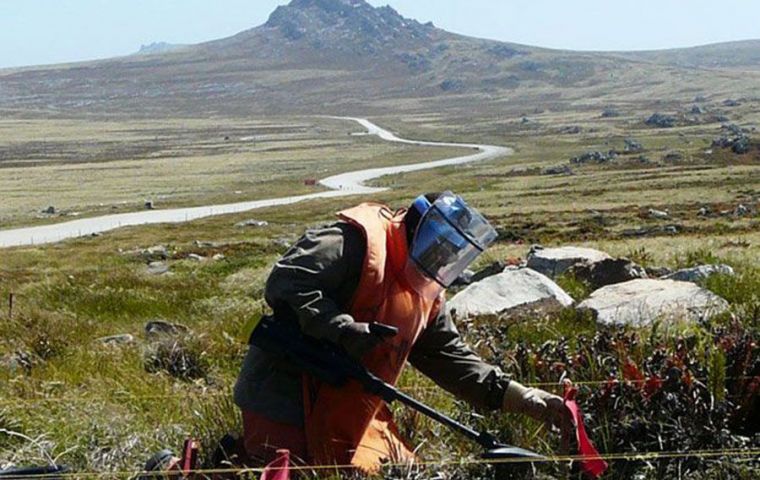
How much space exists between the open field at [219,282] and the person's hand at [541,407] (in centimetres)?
15

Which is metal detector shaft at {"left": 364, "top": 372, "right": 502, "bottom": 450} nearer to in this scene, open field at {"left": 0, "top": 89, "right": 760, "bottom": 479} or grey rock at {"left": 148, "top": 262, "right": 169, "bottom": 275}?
open field at {"left": 0, "top": 89, "right": 760, "bottom": 479}

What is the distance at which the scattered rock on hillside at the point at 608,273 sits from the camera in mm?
12352

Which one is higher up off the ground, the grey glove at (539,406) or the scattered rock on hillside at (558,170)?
the grey glove at (539,406)

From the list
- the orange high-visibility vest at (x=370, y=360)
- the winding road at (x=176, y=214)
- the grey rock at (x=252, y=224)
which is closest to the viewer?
the orange high-visibility vest at (x=370, y=360)

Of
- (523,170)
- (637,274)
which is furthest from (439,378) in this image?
(523,170)

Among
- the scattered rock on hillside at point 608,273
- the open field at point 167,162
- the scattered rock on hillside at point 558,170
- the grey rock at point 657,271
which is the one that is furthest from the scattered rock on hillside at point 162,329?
the scattered rock on hillside at point 558,170

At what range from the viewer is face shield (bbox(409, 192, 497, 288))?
4.89 m

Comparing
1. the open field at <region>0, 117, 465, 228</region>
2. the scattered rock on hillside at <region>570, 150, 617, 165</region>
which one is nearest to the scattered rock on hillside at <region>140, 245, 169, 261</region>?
the open field at <region>0, 117, 465, 228</region>

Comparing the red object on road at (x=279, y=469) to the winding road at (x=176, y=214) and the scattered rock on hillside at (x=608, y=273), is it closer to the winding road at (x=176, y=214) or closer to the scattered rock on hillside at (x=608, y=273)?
the scattered rock on hillside at (x=608, y=273)

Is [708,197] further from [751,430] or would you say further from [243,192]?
[751,430]

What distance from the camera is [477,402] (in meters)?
5.37

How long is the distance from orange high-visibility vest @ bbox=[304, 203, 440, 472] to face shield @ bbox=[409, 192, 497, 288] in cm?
12

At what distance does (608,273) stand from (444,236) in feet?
26.8

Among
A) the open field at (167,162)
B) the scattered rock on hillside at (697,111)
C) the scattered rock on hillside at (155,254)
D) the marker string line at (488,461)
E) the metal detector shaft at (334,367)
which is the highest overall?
the metal detector shaft at (334,367)
